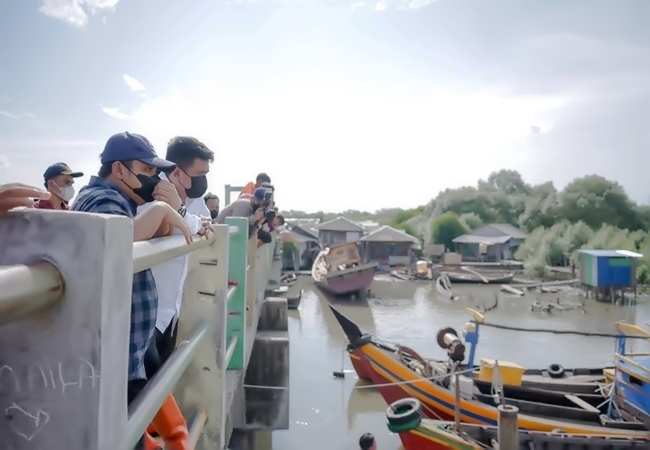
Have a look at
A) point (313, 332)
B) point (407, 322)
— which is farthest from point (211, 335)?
point (407, 322)

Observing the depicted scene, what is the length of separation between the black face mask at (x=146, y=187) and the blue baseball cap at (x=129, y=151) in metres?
0.05

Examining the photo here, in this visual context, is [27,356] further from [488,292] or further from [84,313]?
[488,292]

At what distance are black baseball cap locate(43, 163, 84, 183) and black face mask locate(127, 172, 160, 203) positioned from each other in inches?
60.5

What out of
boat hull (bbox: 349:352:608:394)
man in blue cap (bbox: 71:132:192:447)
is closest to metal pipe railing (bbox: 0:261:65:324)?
man in blue cap (bbox: 71:132:192:447)

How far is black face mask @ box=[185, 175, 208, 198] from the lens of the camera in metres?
2.88

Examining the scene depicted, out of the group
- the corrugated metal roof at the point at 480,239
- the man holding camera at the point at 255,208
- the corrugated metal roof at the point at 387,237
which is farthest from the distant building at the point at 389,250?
the man holding camera at the point at 255,208

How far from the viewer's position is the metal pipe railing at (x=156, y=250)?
102cm

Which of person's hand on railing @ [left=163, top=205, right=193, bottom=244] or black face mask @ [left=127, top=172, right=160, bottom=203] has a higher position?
black face mask @ [left=127, top=172, right=160, bottom=203]

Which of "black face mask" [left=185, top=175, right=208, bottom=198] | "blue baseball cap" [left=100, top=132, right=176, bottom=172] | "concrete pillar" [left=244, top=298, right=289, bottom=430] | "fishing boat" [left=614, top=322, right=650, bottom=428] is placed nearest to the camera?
"blue baseball cap" [left=100, top=132, right=176, bottom=172]

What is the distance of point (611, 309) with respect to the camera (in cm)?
2623

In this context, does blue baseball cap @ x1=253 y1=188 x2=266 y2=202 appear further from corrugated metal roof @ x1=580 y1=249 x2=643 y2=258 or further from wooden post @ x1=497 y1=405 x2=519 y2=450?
corrugated metal roof @ x1=580 y1=249 x2=643 y2=258

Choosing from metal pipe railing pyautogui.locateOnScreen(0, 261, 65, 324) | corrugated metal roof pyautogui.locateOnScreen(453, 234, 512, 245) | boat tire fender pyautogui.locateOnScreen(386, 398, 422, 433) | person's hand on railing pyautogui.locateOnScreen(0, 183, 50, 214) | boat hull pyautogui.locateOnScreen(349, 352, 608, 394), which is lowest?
boat hull pyautogui.locateOnScreen(349, 352, 608, 394)

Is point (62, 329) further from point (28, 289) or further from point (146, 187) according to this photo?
point (146, 187)

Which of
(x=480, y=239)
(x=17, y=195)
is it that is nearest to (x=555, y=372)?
(x=17, y=195)
